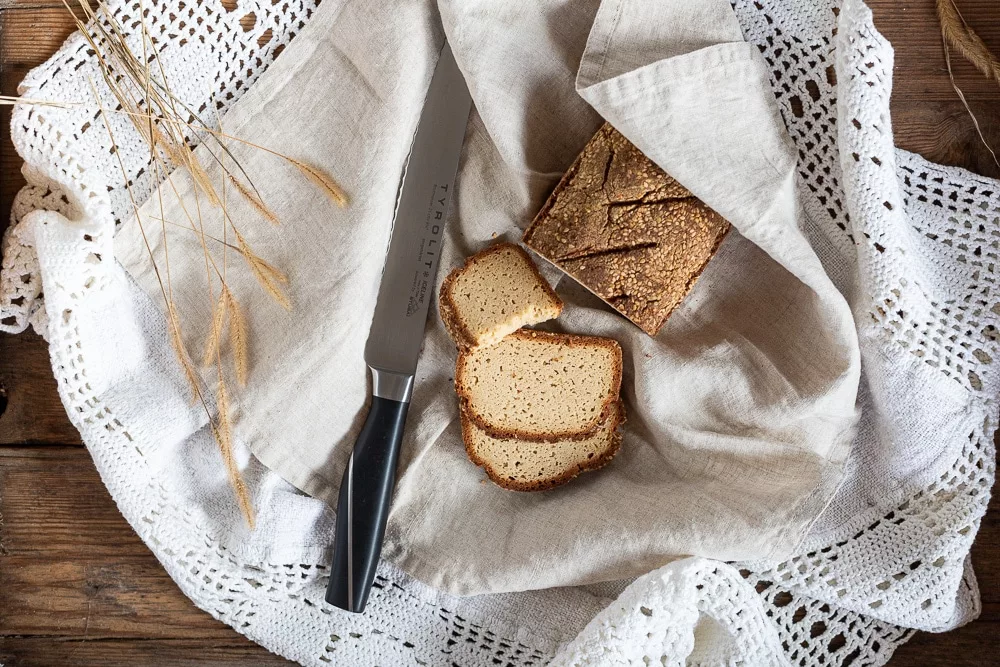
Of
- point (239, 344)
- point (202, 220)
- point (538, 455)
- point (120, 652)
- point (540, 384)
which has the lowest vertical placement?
point (120, 652)

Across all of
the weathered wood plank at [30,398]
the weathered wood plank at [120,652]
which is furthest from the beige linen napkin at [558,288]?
the weathered wood plank at [120,652]

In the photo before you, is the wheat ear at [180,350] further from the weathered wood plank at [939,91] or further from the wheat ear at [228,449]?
the weathered wood plank at [939,91]

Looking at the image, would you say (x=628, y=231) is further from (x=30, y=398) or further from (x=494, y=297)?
(x=30, y=398)

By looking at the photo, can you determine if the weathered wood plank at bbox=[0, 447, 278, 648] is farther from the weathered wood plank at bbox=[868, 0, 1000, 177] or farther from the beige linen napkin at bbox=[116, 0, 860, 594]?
the weathered wood plank at bbox=[868, 0, 1000, 177]

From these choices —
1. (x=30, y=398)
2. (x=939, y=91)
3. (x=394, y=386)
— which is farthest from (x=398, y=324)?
(x=939, y=91)

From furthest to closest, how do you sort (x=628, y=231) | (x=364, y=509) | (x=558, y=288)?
1. (x=558, y=288)
2. (x=364, y=509)
3. (x=628, y=231)

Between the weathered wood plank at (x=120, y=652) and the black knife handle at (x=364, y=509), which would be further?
the weathered wood plank at (x=120, y=652)
